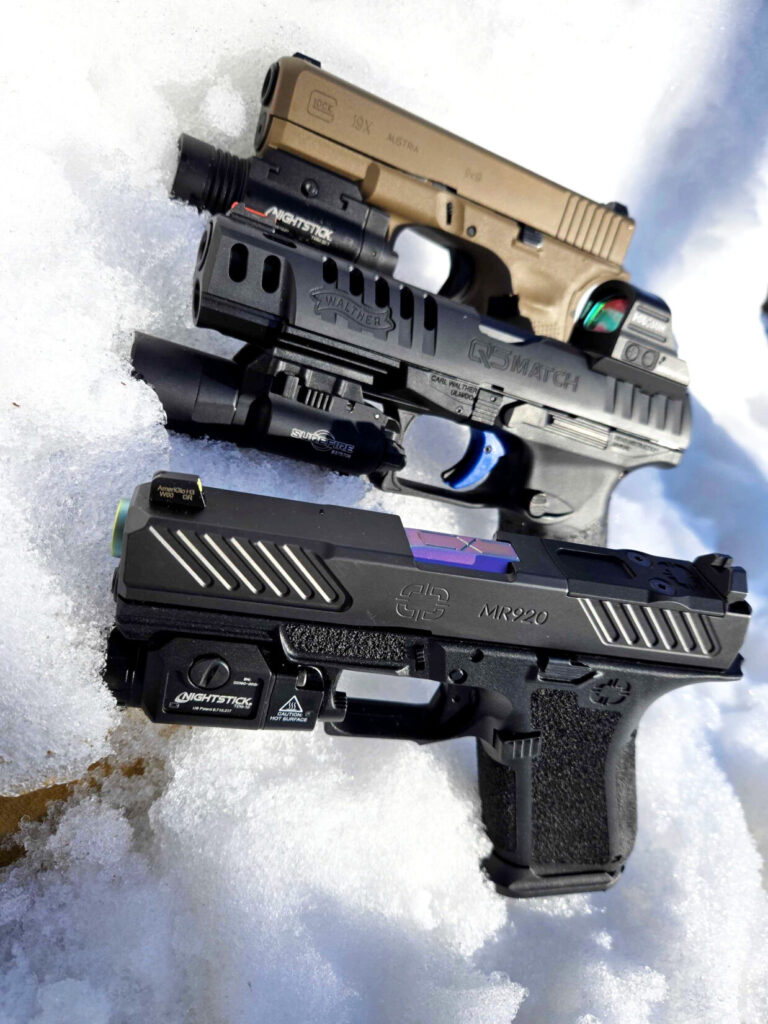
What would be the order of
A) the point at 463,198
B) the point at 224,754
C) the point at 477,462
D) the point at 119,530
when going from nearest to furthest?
→ the point at 119,530, the point at 224,754, the point at 477,462, the point at 463,198

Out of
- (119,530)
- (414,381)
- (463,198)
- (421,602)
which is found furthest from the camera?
(463,198)

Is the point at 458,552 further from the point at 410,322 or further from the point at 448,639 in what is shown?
the point at 410,322

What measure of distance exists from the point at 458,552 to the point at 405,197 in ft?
3.36

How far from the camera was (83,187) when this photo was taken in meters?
1.50

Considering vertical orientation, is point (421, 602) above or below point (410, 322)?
below

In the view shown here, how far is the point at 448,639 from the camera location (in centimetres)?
121

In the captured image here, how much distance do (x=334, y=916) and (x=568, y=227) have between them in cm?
175

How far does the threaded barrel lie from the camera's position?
162cm

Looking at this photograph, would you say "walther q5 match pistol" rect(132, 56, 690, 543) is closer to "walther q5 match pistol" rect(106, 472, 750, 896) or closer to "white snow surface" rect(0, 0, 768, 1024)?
"white snow surface" rect(0, 0, 768, 1024)

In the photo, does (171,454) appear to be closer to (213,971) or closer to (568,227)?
(213,971)

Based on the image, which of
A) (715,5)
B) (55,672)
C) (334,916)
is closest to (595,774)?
(334,916)

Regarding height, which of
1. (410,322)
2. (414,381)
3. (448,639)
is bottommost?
(448,639)

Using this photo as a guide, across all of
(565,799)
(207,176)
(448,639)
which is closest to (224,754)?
(448,639)

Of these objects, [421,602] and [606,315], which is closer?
[421,602]
